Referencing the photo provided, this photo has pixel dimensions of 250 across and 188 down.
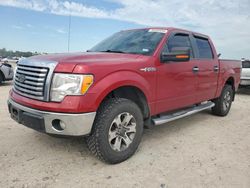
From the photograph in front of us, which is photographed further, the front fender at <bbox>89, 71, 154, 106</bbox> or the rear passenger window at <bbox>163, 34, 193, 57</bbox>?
the rear passenger window at <bbox>163, 34, 193, 57</bbox>

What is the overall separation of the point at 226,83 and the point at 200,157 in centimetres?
337

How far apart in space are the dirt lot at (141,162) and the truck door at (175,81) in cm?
63

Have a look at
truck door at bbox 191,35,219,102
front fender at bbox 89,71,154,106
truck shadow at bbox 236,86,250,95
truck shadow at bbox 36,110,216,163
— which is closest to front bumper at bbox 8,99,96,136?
front fender at bbox 89,71,154,106

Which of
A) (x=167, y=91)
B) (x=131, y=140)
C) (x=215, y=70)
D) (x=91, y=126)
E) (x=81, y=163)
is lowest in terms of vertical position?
(x=81, y=163)

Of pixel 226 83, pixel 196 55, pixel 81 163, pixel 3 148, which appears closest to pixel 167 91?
pixel 196 55

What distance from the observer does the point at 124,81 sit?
310 cm

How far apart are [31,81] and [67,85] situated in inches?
21.3

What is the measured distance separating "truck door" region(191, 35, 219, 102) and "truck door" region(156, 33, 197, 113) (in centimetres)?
22

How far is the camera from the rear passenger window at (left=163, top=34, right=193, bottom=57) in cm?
397

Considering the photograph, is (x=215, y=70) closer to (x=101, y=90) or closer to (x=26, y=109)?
(x=101, y=90)

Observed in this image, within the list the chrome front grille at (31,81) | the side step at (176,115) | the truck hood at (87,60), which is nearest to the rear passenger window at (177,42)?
the truck hood at (87,60)

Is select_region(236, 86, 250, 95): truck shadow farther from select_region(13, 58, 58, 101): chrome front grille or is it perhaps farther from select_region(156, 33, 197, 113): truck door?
select_region(13, 58, 58, 101): chrome front grille

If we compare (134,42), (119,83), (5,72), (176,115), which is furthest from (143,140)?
(5,72)

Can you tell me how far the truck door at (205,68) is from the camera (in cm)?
478
